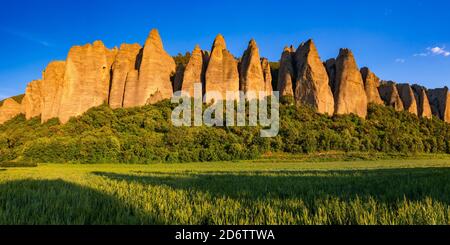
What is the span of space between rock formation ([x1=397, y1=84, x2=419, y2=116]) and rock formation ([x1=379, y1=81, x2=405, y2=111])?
2.01m

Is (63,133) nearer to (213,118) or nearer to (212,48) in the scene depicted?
(213,118)

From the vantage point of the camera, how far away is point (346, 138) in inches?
2537

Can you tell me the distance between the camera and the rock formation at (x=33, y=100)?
92062 millimetres

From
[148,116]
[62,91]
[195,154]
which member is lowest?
[195,154]

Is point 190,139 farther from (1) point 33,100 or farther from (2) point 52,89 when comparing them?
(1) point 33,100

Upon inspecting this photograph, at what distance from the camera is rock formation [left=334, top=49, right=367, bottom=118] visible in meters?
81.1

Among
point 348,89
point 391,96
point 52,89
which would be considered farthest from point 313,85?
point 52,89

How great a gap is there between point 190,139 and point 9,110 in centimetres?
7957

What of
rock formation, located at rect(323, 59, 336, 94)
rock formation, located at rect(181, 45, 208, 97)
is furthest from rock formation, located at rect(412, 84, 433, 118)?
rock formation, located at rect(181, 45, 208, 97)

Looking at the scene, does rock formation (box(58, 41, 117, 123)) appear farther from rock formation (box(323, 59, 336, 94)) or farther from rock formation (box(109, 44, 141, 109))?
rock formation (box(323, 59, 336, 94))

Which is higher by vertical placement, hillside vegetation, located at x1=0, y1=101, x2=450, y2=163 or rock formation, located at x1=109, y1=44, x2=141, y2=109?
rock formation, located at x1=109, y1=44, x2=141, y2=109

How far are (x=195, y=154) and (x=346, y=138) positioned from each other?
3477cm

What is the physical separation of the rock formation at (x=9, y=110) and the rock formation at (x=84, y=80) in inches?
1521

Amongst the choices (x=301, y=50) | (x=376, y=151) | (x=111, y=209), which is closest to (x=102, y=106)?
(x=301, y=50)
